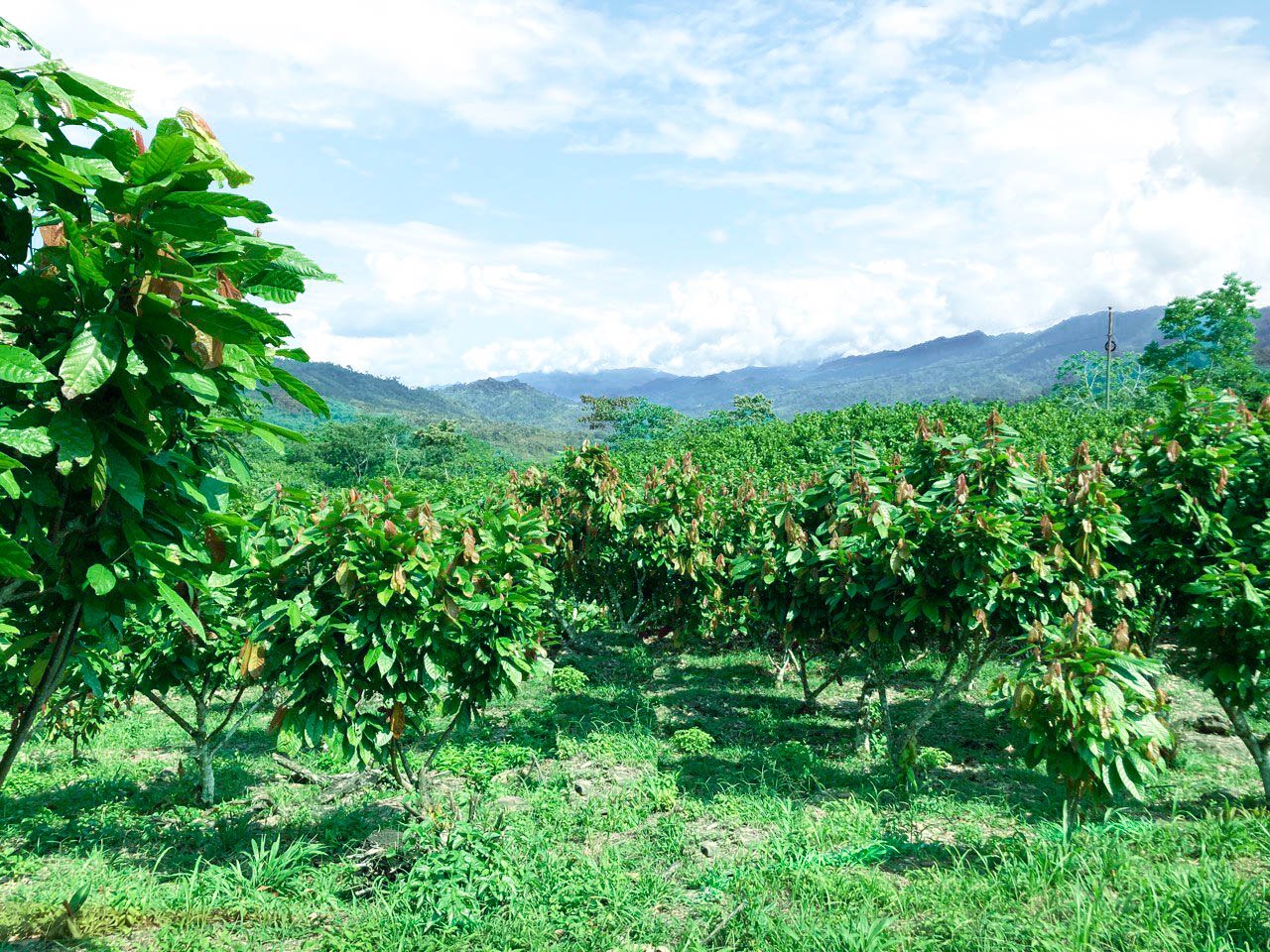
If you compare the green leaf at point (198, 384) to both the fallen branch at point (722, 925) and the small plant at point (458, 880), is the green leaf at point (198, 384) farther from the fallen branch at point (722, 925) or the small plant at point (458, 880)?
the fallen branch at point (722, 925)

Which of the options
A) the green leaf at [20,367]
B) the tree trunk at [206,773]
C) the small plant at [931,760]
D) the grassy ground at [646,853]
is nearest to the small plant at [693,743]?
the grassy ground at [646,853]

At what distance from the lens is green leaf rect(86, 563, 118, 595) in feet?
5.79


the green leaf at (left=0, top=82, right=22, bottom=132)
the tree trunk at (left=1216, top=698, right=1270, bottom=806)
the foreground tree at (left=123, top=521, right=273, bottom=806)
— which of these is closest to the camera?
the green leaf at (left=0, top=82, right=22, bottom=132)

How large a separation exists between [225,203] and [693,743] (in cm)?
585

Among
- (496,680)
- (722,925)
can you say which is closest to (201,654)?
(496,680)

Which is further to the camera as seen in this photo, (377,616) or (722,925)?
(377,616)

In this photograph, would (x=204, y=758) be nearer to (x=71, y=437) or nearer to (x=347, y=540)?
(x=347, y=540)

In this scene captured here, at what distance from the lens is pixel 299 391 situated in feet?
5.89

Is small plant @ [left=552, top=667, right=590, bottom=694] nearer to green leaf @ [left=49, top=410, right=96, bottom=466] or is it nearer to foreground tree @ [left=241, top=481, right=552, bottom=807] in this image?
foreground tree @ [left=241, top=481, right=552, bottom=807]

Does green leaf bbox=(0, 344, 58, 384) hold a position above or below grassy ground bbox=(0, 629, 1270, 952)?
above

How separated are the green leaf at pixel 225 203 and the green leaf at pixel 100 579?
0.89m

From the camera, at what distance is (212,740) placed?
234 inches

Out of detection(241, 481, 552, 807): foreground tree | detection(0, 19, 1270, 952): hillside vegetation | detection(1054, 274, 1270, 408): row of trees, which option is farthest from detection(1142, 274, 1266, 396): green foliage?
detection(241, 481, 552, 807): foreground tree

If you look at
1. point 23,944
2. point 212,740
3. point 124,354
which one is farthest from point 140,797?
point 124,354
